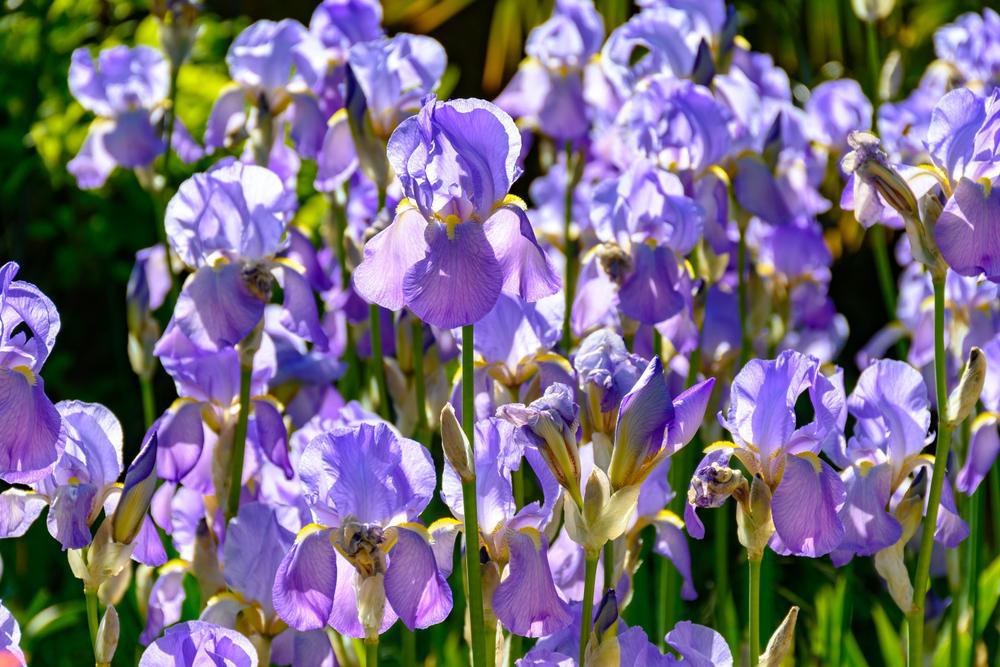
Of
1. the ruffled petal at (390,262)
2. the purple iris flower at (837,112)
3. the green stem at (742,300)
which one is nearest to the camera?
the ruffled petal at (390,262)

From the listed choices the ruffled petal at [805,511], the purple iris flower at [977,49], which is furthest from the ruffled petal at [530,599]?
the purple iris flower at [977,49]

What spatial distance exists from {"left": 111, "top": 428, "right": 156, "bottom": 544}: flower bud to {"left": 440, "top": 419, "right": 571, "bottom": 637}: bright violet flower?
1.13 feet

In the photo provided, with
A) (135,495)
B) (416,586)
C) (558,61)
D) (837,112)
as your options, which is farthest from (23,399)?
(837,112)

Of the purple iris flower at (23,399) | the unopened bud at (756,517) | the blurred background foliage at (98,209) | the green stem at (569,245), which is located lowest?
the blurred background foliage at (98,209)

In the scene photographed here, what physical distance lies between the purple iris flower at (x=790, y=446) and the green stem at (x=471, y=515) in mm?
260

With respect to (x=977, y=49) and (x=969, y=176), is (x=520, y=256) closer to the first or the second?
(x=969, y=176)

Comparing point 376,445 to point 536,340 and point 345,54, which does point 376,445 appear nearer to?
point 536,340

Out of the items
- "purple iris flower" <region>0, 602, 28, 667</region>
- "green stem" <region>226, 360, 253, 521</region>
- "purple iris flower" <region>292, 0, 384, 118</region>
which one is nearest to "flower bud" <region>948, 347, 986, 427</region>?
"green stem" <region>226, 360, 253, 521</region>

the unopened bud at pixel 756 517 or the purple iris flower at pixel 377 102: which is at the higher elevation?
the unopened bud at pixel 756 517

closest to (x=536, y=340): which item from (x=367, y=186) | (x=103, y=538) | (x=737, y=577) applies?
(x=103, y=538)

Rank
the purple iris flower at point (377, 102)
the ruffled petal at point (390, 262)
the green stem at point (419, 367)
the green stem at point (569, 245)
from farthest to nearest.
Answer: the green stem at point (569, 245), the purple iris flower at point (377, 102), the green stem at point (419, 367), the ruffled petal at point (390, 262)

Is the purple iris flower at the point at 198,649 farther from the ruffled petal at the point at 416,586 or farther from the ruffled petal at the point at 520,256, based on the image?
the ruffled petal at the point at 520,256

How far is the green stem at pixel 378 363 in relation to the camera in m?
2.30

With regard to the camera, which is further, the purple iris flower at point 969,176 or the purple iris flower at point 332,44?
the purple iris flower at point 332,44
